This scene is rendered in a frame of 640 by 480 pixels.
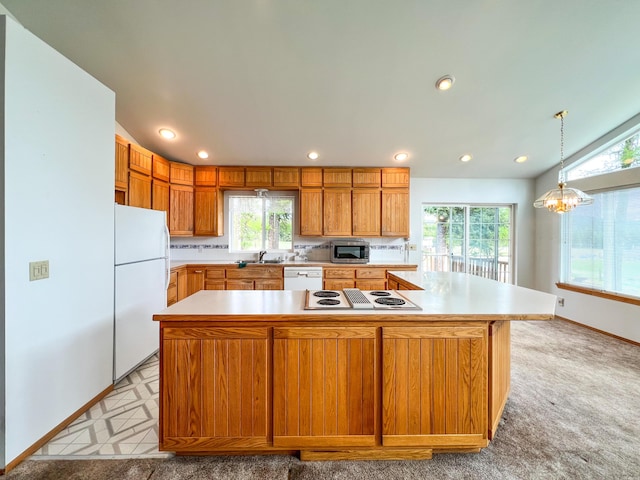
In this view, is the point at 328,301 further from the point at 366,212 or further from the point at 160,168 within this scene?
the point at 160,168

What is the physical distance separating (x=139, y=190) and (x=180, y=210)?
2.64ft

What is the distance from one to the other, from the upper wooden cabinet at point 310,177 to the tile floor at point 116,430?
3237 millimetres

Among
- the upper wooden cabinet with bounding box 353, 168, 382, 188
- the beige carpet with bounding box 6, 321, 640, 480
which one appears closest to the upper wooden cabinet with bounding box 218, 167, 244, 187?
the upper wooden cabinet with bounding box 353, 168, 382, 188

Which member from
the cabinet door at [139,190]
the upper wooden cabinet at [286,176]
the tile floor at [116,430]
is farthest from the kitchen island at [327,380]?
the upper wooden cabinet at [286,176]

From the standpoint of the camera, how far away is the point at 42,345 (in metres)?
1.64

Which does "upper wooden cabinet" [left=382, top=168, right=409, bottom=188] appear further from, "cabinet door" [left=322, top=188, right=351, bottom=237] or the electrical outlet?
the electrical outlet

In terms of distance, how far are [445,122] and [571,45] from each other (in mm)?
1216

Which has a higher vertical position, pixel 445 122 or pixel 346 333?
Result: pixel 445 122

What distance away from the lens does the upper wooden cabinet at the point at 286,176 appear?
429 cm

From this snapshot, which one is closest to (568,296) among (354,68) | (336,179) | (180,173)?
(336,179)

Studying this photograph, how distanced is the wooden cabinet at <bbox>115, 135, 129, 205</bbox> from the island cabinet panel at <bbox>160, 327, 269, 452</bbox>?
97.6 inches

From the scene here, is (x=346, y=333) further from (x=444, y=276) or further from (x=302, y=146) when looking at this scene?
(x=302, y=146)

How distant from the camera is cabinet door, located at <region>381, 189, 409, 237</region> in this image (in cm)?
431

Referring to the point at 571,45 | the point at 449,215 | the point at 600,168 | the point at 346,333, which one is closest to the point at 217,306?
the point at 346,333
